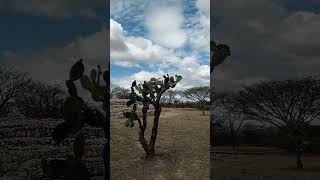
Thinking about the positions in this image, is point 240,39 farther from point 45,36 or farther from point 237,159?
point 45,36

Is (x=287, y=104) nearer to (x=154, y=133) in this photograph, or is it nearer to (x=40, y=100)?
(x=40, y=100)

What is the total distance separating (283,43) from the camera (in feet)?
5.12

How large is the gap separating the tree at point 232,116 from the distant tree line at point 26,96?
2.23 ft

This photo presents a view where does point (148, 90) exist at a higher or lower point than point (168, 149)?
higher

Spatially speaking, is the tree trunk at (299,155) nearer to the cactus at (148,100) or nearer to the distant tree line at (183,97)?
the distant tree line at (183,97)

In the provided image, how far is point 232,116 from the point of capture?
1.79m

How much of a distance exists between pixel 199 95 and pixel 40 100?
2.31m

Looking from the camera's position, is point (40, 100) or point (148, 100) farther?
point (148, 100)

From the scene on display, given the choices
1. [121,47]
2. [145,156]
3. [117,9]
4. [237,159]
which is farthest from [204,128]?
[237,159]

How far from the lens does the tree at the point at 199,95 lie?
373 cm

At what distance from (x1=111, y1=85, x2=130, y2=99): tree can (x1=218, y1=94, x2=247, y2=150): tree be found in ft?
6.19

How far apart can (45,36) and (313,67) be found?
3.38 feet

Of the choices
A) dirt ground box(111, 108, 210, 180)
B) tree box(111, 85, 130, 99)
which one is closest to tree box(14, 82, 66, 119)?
tree box(111, 85, 130, 99)

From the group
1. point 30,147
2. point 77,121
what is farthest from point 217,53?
point 30,147
